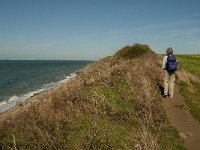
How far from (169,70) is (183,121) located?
3.70m

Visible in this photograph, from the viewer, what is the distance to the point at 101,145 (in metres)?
8.31

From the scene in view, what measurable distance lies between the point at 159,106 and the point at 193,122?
1.60 m

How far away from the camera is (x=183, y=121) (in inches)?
447

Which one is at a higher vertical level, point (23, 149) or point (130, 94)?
point (130, 94)

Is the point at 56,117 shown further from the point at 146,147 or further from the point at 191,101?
the point at 191,101

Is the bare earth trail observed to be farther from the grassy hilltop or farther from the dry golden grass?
the dry golden grass

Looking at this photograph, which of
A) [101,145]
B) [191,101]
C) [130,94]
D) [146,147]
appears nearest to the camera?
[146,147]

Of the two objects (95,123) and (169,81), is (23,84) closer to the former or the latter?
(169,81)

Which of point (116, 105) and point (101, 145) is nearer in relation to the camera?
point (101, 145)

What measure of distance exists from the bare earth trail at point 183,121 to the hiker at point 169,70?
44 centimetres

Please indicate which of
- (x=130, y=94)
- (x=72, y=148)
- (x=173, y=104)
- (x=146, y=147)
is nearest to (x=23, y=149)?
(x=72, y=148)

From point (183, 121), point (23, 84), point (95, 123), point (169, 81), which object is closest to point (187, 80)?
point (169, 81)

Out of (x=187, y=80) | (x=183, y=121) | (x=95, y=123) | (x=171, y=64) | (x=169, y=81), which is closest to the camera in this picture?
(x=95, y=123)

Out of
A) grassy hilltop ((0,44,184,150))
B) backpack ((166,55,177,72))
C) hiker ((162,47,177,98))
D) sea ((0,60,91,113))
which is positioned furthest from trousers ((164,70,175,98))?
sea ((0,60,91,113))
